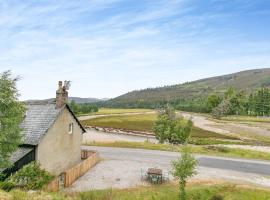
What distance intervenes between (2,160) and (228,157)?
3461 cm

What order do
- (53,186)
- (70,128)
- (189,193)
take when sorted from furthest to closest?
(70,128), (189,193), (53,186)

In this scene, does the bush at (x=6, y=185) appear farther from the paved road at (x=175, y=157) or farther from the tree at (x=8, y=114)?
the paved road at (x=175, y=157)

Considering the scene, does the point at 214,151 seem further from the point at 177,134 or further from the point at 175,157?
the point at 177,134

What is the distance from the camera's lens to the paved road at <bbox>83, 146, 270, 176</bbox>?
41.3 m

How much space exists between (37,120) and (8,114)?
12.8 meters

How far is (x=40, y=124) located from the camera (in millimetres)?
33469

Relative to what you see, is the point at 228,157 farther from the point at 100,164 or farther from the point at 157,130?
the point at 157,130

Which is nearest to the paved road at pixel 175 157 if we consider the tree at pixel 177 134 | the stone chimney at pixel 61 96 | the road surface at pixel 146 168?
the road surface at pixel 146 168

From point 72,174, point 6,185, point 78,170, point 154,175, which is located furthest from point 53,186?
point 154,175

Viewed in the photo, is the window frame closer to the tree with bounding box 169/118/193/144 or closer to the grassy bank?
the grassy bank

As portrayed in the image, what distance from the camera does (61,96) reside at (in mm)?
36031

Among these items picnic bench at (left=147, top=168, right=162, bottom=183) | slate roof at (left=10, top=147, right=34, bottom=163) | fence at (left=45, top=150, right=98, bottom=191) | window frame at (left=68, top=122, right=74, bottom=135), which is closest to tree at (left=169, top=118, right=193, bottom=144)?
fence at (left=45, top=150, right=98, bottom=191)

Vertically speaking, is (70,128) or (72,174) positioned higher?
(70,128)

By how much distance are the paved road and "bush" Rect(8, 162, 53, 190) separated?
57.1ft
